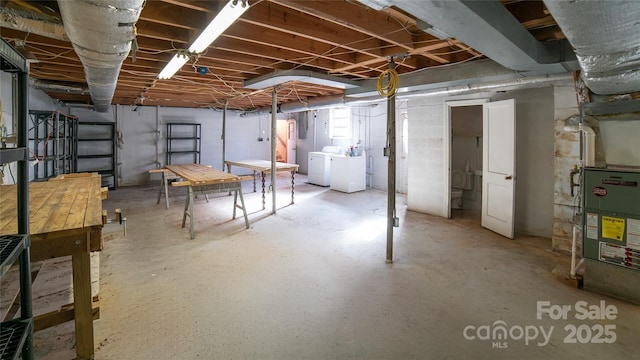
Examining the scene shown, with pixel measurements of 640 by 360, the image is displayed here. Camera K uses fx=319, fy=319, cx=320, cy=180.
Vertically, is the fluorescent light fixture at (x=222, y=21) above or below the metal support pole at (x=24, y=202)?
above

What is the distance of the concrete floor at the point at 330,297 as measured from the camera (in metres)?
2.01

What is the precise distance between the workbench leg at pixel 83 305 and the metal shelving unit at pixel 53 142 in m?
4.05

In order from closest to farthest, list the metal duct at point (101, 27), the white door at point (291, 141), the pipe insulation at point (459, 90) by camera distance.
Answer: the metal duct at point (101, 27) → the pipe insulation at point (459, 90) → the white door at point (291, 141)

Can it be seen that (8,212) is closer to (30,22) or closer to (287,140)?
(30,22)

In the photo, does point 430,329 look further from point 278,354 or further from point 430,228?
point 430,228

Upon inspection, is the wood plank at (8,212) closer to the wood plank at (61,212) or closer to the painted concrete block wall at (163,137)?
the wood plank at (61,212)

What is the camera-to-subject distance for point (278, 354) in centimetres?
193

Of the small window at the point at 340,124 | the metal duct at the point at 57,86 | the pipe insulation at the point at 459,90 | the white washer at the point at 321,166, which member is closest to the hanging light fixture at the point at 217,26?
the metal duct at the point at 57,86

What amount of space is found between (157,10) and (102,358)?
2453 millimetres

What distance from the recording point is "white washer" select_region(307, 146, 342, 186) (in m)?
8.34

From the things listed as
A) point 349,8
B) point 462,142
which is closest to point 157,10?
point 349,8

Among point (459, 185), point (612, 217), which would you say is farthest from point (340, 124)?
point (612, 217)

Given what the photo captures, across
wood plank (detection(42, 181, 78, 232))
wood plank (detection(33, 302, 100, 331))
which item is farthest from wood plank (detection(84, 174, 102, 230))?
wood plank (detection(33, 302, 100, 331))

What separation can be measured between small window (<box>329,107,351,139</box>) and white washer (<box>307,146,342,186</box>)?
2.07ft
